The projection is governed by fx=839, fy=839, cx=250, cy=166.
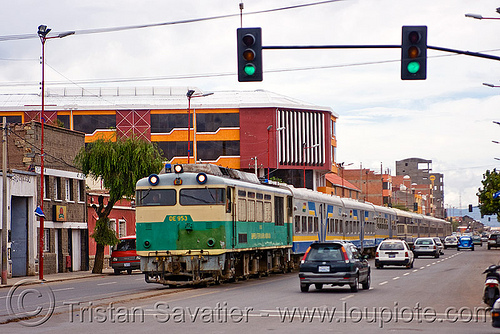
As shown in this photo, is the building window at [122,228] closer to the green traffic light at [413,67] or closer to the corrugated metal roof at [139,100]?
the corrugated metal roof at [139,100]

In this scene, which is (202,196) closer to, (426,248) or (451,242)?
(426,248)

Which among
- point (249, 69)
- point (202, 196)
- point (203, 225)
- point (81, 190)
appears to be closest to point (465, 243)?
point (81, 190)

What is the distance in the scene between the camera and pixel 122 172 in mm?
45312

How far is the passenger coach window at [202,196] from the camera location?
1097 inches

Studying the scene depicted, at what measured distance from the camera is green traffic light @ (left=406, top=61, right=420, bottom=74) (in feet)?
59.9

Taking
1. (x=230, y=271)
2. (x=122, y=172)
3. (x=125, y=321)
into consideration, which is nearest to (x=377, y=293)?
(x=230, y=271)

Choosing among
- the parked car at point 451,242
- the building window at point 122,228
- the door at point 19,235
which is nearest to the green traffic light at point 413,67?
the door at point 19,235

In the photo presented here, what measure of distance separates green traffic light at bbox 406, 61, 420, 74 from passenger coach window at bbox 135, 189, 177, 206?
11.9 meters

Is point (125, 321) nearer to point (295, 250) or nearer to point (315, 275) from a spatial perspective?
point (315, 275)

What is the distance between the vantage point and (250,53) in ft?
59.7

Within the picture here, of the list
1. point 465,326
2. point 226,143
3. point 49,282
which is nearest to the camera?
point 465,326

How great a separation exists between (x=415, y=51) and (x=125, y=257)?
1225 inches

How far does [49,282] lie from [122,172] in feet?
30.1

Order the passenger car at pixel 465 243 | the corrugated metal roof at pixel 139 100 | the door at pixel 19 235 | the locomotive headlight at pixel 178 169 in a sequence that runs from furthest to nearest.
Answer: the corrugated metal roof at pixel 139 100 → the passenger car at pixel 465 243 → the door at pixel 19 235 → the locomotive headlight at pixel 178 169
